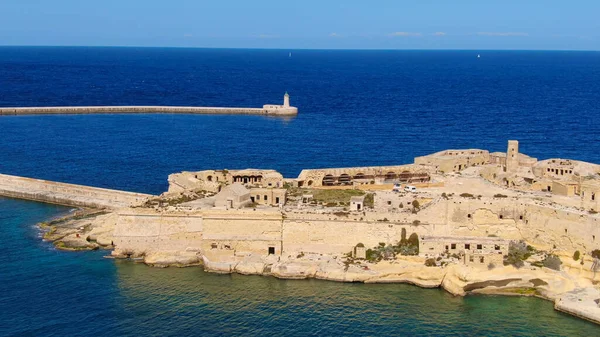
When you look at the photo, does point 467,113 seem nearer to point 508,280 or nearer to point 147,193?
point 147,193

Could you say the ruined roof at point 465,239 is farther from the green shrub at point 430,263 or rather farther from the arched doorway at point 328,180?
the arched doorway at point 328,180

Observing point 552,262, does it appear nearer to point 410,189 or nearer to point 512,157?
point 410,189

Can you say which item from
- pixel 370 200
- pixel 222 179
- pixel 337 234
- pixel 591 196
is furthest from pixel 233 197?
pixel 591 196

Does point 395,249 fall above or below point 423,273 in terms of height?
above

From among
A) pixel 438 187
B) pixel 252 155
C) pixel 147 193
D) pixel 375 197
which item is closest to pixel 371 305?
pixel 375 197

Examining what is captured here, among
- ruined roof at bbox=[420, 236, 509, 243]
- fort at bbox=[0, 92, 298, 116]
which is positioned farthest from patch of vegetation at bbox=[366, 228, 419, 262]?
fort at bbox=[0, 92, 298, 116]

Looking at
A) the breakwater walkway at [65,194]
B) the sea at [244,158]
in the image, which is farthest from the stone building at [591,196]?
the breakwater walkway at [65,194]
